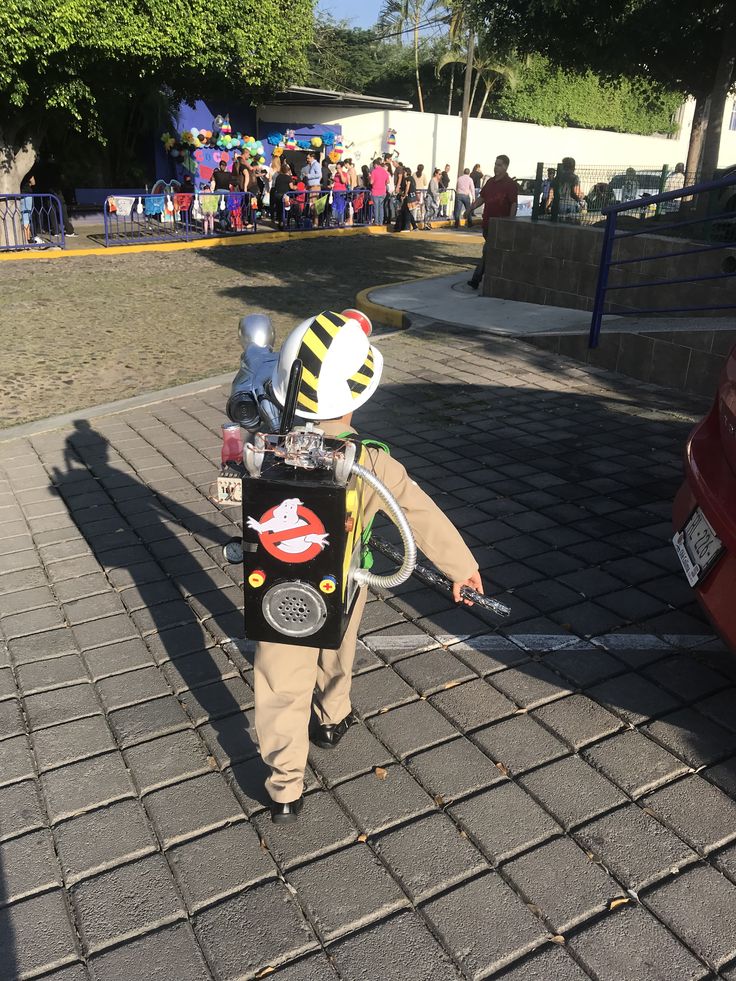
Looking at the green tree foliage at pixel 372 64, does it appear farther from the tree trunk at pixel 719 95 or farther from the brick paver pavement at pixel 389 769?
the brick paver pavement at pixel 389 769

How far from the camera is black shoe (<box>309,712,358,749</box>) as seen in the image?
3.13 metres

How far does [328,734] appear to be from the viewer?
3.13 meters

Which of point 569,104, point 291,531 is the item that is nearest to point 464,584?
point 291,531

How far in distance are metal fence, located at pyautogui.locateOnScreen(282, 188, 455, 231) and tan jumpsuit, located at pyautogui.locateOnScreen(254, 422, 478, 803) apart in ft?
62.6

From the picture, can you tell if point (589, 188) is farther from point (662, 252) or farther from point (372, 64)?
point (372, 64)

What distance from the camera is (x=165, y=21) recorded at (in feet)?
49.8

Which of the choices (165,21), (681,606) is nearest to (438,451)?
(681,606)

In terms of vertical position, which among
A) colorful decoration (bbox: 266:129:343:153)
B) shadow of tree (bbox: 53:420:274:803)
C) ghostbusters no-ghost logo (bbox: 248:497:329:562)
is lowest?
shadow of tree (bbox: 53:420:274:803)

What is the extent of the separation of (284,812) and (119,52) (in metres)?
15.9

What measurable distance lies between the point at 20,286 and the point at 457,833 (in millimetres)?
12632

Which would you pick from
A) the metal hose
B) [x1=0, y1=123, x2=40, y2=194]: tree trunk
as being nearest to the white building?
[x1=0, y1=123, x2=40, y2=194]: tree trunk

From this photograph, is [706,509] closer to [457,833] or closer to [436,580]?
[436,580]

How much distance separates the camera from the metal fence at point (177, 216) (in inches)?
737

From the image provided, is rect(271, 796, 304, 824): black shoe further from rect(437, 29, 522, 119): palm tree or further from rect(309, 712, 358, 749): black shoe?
rect(437, 29, 522, 119): palm tree
